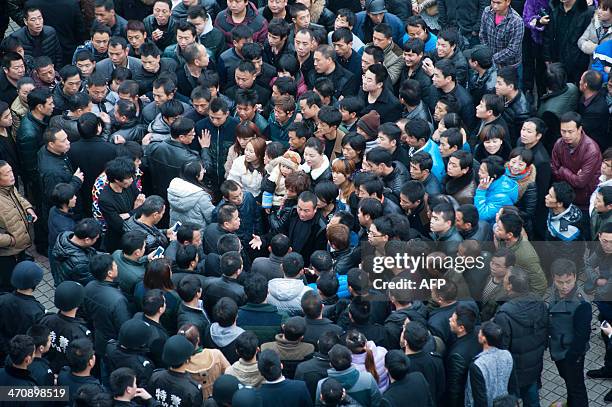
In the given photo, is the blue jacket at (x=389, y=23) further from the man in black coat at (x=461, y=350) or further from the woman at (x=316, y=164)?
the man in black coat at (x=461, y=350)

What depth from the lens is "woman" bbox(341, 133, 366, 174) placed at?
376 inches

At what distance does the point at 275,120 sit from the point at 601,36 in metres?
3.97

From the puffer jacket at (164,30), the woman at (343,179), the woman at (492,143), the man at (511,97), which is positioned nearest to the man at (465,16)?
the man at (511,97)

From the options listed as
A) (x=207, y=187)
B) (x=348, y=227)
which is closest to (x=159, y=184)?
(x=207, y=187)

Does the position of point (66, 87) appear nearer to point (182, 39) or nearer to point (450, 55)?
point (182, 39)

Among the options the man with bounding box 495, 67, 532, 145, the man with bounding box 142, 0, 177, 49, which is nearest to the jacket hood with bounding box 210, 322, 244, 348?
the man with bounding box 495, 67, 532, 145

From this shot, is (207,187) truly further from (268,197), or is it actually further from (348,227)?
(348,227)

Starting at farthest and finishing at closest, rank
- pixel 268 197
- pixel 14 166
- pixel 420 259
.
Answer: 1. pixel 14 166
2. pixel 268 197
3. pixel 420 259

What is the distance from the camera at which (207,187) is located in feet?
32.8

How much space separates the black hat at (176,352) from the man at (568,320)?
3.07m

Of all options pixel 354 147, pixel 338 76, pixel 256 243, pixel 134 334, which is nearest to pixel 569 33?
pixel 338 76

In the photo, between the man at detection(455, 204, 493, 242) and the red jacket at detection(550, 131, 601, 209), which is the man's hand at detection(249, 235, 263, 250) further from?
the red jacket at detection(550, 131, 601, 209)

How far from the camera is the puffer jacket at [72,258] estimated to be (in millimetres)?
8508

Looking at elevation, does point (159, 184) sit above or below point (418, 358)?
below
